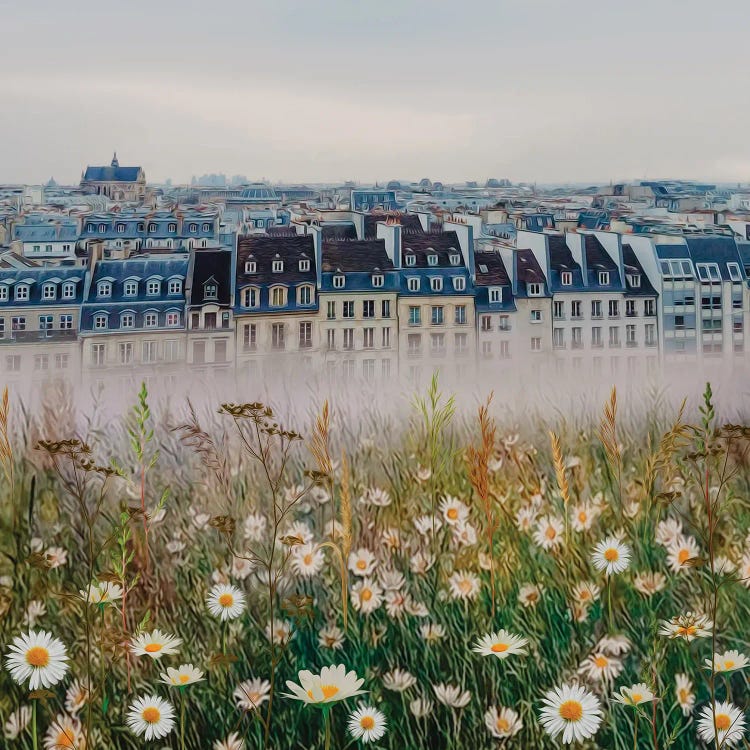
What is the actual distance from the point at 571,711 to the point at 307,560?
1.43 feet

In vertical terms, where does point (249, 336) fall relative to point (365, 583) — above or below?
above

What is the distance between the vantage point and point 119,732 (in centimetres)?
107

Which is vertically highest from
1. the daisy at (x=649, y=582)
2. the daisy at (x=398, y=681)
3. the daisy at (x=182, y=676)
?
the daisy at (x=649, y=582)

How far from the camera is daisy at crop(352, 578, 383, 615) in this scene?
119 centimetres

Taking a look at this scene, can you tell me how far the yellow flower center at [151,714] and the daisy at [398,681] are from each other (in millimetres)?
315

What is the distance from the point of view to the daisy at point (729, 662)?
1.14 m

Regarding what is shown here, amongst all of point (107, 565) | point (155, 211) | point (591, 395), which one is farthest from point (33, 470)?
point (591, 395)

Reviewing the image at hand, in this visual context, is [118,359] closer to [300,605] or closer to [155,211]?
[155,211]

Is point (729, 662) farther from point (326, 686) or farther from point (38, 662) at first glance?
point (38, 662)

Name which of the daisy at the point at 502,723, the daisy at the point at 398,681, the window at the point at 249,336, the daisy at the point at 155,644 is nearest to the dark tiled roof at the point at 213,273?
the window at the point at 249,336

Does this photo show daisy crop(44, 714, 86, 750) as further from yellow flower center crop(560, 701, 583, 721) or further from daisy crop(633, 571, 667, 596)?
daisy crop(633, 571, 667, 596)

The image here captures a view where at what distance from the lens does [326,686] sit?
1.06 metres

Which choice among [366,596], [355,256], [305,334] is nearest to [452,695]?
[366,596]

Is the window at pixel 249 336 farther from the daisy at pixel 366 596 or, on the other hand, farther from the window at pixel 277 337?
the daisy at pixel 366 596
